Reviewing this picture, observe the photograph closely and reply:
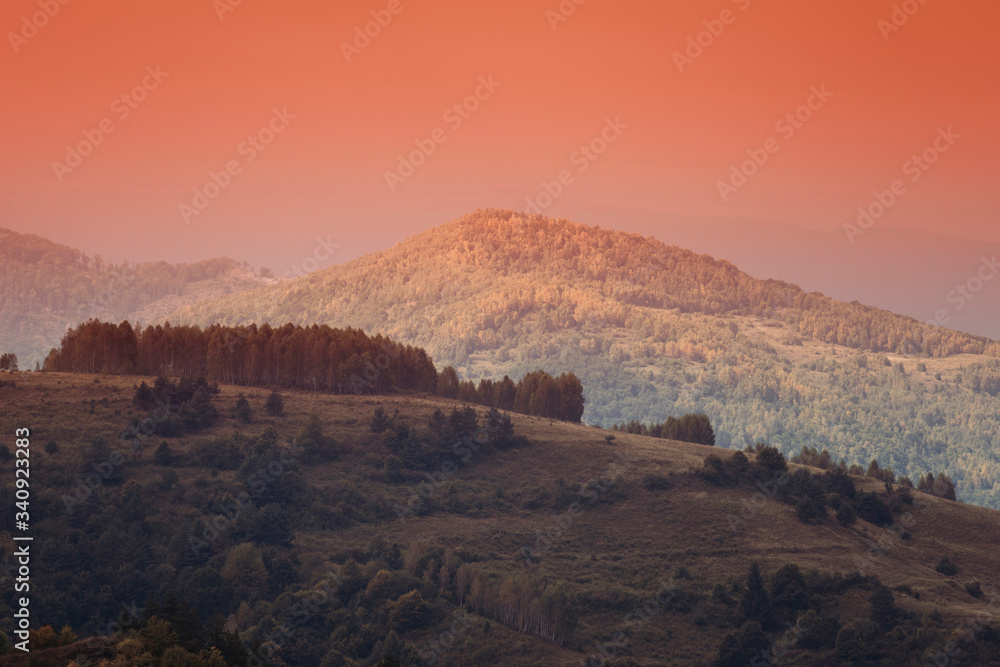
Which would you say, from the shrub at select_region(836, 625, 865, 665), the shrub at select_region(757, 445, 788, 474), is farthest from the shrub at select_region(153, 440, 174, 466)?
the shrub at select_region(836, 625, 865, 665)

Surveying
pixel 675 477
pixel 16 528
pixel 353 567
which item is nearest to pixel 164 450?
pixel 16 528

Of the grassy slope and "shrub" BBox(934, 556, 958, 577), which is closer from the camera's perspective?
→ the grassy slope

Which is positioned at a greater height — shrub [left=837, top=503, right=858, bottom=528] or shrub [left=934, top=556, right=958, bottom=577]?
shrub [left=837, top=503, right=858, bottom=528]

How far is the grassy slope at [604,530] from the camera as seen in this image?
13325 centimetres

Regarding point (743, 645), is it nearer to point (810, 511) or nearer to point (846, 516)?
point (810, 511)

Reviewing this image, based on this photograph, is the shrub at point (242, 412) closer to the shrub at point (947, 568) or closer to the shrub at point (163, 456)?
the shrub at point (163, 456)

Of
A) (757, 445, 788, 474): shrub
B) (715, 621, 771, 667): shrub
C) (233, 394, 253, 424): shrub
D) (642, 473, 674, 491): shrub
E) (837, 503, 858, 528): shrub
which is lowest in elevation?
(715, 621, 771, 667): shrub

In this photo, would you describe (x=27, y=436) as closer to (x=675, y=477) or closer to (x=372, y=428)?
(x=372, y=428)

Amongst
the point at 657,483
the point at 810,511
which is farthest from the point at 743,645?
the point at 657,483

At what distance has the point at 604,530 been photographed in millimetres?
159000

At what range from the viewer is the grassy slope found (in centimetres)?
13325

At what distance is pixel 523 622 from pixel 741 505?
5032 cm

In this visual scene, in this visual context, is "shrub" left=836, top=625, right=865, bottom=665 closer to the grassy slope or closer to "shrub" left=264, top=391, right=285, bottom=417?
the grassy slope

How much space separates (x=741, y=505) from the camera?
16350 cm
